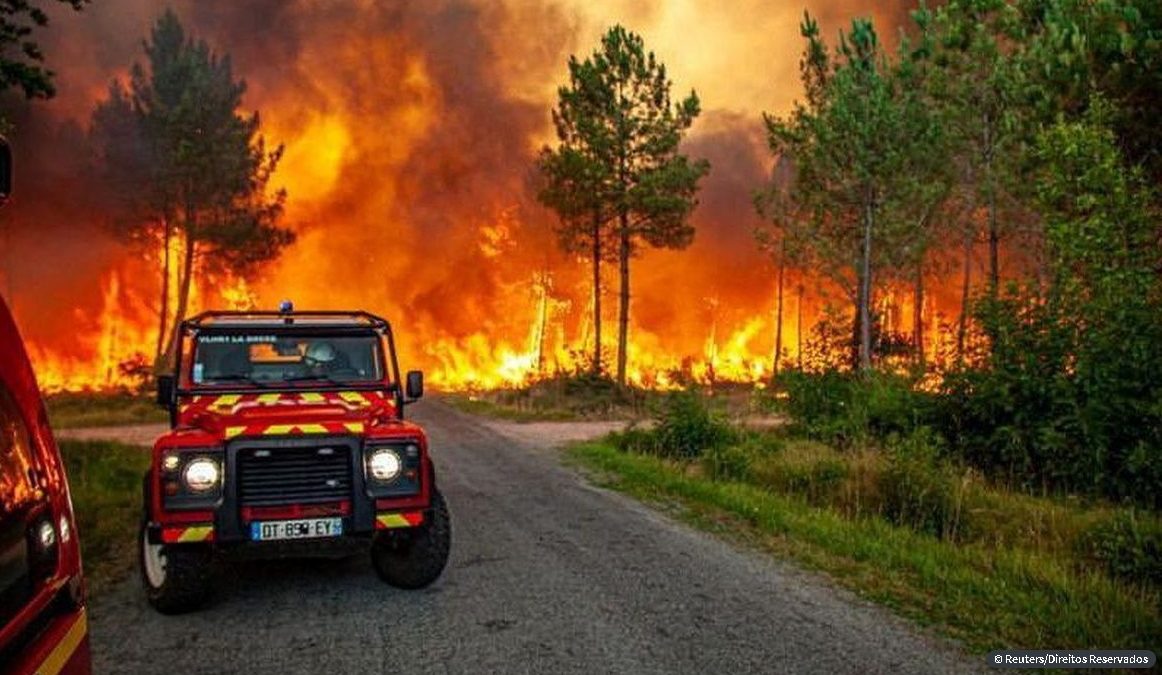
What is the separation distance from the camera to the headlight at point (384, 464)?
6375 millimetres

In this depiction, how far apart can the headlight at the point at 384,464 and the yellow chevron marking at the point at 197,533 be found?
122 centimetres

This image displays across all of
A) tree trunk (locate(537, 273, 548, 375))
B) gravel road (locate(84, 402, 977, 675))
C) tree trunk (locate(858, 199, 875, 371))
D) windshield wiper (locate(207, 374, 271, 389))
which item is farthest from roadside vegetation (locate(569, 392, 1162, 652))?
tree trunk (locate(537, 273, 548, 375))

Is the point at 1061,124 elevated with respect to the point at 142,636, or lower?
elevated

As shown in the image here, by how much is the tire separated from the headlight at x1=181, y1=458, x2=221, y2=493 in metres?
0.47

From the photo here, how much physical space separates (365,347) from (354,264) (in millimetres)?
44055

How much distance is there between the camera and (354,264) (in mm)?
50156

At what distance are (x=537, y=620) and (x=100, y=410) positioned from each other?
1067 inches

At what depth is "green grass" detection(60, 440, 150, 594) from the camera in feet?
26.0

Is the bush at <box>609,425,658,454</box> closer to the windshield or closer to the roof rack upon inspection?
the roof rack

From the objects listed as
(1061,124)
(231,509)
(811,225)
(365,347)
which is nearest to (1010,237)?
(811,225)

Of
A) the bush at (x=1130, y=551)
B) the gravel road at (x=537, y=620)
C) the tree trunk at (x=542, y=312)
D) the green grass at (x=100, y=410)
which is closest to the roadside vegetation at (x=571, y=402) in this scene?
the green grass at (x=100, y=410)

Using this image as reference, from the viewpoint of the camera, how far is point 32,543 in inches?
119

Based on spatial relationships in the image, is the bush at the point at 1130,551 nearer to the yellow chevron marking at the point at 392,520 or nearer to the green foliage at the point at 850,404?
the green foliage at the point at 850,404

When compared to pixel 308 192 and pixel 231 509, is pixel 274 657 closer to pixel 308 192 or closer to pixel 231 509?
pixel 231 509
